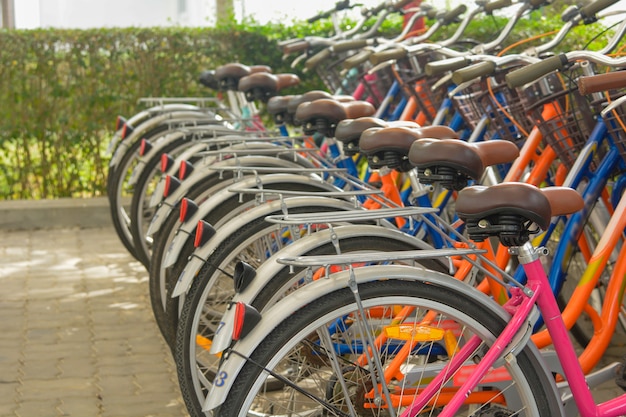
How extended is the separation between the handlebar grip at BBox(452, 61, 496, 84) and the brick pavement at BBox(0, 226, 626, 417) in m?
1.34

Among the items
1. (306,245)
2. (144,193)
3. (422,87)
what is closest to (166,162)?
(144,193)

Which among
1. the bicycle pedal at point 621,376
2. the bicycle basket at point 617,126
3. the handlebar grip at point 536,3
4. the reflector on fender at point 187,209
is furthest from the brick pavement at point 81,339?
the handlebar grip at point 536,3

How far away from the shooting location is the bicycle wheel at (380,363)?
2629 mm

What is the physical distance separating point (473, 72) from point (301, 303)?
1.35 meters

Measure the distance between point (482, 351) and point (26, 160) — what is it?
6486mm

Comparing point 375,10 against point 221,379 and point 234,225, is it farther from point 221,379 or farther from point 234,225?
point 221,379

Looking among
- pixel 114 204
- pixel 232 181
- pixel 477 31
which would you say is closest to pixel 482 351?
pixel 232 181

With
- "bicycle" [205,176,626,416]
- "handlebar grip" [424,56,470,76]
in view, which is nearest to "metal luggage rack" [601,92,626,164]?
"bicycle" [205,176,626,416]

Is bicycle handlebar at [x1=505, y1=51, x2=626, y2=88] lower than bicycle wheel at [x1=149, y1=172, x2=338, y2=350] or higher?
higher

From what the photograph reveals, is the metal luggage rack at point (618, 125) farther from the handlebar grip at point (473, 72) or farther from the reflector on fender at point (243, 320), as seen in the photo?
the reflector on fender at point (243, 320)

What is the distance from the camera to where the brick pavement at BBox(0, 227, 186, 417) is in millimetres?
4340

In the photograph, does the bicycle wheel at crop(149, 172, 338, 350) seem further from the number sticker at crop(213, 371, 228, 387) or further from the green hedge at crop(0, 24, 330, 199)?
the green hedge at crop(0, 24, 330, 199)

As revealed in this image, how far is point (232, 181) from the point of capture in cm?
444

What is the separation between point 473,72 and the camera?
3.62 metres
